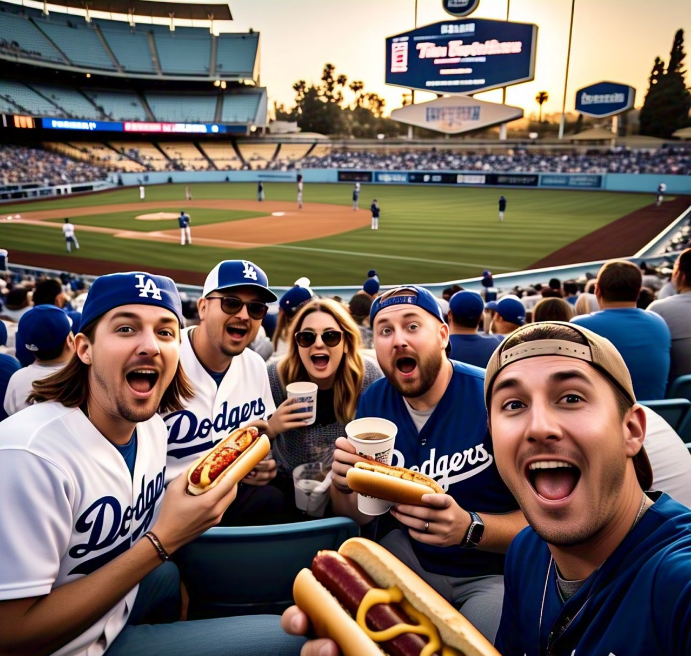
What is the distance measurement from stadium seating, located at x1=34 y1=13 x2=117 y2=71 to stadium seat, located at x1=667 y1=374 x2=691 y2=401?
238 feet

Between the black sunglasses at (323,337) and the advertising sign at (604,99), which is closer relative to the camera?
the black sunglasses at (323,337)

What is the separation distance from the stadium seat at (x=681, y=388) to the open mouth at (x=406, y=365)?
3.48 m

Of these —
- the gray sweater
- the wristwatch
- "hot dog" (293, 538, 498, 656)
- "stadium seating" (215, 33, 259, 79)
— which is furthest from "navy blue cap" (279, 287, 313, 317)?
"stadium seating" (215, 33, 259, 79)

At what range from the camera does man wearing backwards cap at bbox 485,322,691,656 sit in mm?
1441

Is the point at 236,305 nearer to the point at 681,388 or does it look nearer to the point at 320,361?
the point at 320,361

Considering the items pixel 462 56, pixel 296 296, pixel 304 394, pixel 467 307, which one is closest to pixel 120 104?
pixel 462 56

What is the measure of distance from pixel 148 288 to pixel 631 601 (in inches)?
91.6

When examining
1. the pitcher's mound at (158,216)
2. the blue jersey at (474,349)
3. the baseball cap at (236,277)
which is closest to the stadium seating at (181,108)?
the pitcher's mound at (158,216)

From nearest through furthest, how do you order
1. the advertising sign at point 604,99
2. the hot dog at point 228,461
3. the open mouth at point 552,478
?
the open mouth at point 552,478 → the hot dog at point 228,461 → the advertising sign at point 604,99

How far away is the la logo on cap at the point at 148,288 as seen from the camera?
245cm

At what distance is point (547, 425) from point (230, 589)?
1978 millimetres

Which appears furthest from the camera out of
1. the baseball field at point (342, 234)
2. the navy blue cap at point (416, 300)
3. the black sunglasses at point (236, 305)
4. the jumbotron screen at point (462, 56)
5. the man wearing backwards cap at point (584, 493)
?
the jumbotron screen at point (462, 56)

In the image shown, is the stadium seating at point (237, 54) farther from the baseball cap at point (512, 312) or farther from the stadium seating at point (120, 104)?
the baseball cap at point (512, 312)

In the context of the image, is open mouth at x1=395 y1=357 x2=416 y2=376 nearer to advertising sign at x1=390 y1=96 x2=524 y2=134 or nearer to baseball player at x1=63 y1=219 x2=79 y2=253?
baseball player at x1=63 y1=219 x2=79 y2=253
